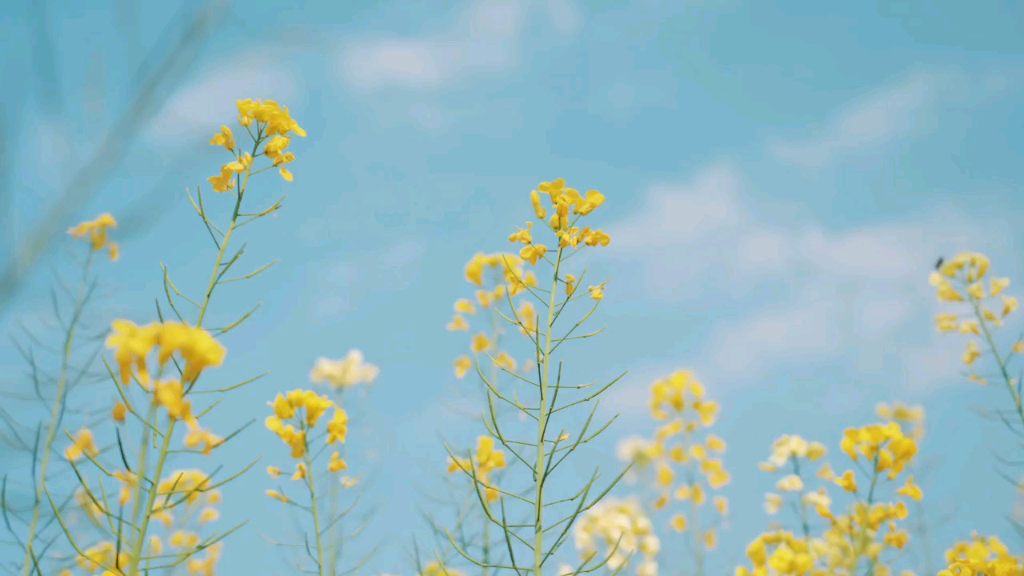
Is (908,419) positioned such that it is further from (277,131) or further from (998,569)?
Result: (277,131)

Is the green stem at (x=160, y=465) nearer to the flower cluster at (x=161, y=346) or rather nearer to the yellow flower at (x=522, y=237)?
the flower cluster at (x=161, y=346)

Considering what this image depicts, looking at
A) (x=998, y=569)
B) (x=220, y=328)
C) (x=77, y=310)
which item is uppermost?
(x=77, y=310)

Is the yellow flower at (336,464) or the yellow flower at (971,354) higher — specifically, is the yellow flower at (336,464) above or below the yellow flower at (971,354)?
below

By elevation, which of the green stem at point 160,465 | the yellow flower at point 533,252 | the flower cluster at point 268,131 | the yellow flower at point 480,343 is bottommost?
the green stem at point 160,465

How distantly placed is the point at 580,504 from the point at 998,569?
1870 mm

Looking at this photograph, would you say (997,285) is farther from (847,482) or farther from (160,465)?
(160,465)

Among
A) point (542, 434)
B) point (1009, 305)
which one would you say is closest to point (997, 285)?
point (1009, 305)

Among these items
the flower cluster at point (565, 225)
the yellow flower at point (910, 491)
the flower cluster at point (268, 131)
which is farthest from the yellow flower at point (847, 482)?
the flower cluster at point (268, 131)

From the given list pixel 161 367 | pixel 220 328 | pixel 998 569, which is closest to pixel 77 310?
pixel 220 328

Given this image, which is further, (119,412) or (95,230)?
(95,230)

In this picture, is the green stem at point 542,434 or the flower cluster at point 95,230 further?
the flower cluster at point 95,230

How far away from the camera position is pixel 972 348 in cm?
461

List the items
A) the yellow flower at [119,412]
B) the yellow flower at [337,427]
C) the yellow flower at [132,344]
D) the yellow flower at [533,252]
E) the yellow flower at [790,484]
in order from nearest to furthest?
1. the yellow flower at [132,344]
2. the yellow flower at [119,412]
3. the yellow flower at [533,252]
4. the yellow flower at [337,427]
5. the yellow flower at [790,484]

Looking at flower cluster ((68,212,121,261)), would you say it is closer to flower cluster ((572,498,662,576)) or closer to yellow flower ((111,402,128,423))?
yellow flower ((111,402,128,423))
